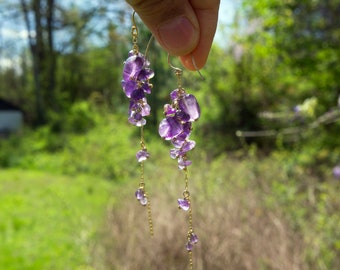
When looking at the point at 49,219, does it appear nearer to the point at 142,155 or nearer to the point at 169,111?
the point at 142,155

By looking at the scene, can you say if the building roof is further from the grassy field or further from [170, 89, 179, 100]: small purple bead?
[170, 89, 179, 100]: small purple bead

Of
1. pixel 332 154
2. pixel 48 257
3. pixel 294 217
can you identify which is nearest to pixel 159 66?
pixel 332 154

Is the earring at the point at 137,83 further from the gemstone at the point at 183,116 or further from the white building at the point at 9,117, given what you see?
the white building at the point at 9,117

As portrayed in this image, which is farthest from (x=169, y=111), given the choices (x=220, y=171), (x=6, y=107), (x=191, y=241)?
(x=6, y=107)

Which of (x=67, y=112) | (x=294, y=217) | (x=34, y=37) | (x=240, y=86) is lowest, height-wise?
(x=294, y=217)

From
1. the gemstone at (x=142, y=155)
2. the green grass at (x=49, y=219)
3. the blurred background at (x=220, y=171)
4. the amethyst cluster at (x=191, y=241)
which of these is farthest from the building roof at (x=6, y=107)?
the amethyst cluster at (x=191, y=241)

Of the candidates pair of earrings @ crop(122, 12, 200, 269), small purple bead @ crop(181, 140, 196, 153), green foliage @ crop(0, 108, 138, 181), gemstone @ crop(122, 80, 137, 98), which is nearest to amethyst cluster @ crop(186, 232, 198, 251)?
pair of earrings @ crop(122, 12, 200, 269)

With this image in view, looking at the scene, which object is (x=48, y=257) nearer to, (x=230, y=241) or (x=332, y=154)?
(x=230, y=241)
